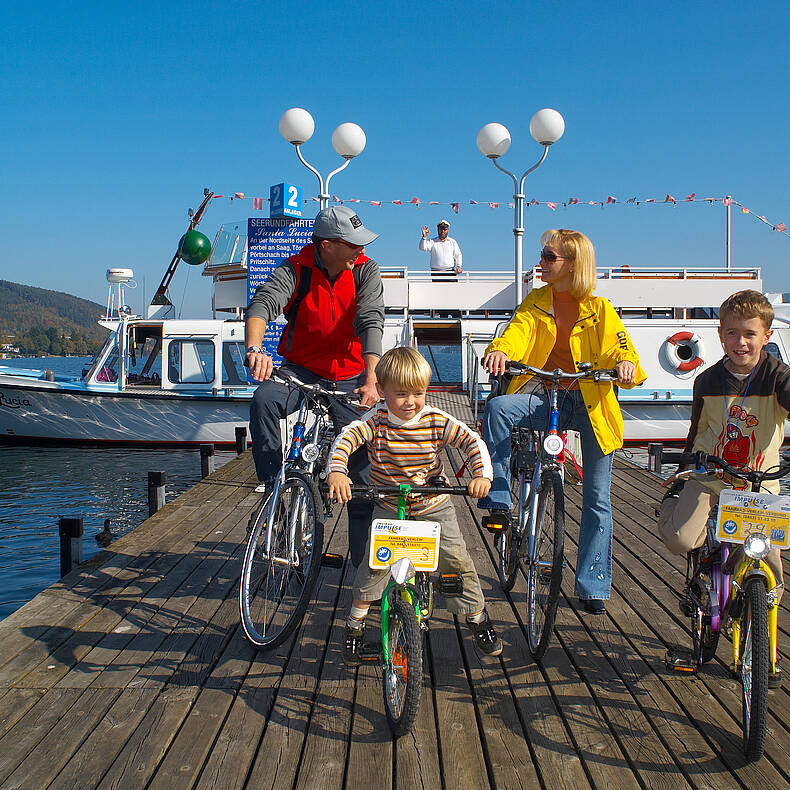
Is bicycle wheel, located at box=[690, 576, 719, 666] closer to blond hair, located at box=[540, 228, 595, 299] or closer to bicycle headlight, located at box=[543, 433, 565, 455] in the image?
bicycle headlight, located at box=[543, 433, 565, 455]

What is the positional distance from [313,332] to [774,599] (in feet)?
8.84

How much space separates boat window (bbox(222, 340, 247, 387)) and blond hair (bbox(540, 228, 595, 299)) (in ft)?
45.8

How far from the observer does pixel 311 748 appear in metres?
2.85

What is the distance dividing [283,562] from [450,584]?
812mm

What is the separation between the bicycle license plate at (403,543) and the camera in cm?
304

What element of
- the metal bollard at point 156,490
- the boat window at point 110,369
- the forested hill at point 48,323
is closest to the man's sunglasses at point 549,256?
the metal bollard at point 156,490

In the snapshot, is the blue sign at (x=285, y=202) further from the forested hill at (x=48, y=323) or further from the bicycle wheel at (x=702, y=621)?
the forested hill at (x=48, y=323)

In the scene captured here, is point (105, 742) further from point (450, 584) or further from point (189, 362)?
point (189, 362)

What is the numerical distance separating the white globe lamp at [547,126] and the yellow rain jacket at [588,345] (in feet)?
31.8

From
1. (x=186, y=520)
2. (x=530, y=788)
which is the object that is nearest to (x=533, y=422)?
(x=530, y=788)

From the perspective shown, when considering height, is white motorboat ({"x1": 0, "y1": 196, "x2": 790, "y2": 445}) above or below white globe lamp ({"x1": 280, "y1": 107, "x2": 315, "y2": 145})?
below

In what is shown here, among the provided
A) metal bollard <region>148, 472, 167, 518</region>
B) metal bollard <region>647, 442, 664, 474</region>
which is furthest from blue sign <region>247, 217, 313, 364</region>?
metal bollard <region>647, 442, 664, 474</region>

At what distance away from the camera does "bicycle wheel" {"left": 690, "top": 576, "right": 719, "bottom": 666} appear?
3154 mm

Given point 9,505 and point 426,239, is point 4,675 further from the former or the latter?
point 426,239
